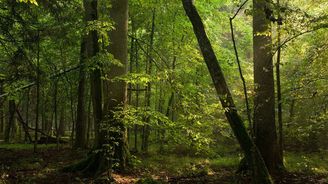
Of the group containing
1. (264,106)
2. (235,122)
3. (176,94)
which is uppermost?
(176,94)

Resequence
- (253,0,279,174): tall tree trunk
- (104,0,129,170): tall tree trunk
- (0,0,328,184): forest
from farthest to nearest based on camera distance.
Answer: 1. (104,0,129,170): tall tree trunk
2. (253,0,279,174): tall tree trunk
3. (0,0,328,184): forest

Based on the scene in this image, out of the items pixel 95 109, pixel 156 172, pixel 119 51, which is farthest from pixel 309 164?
pixel 95 109

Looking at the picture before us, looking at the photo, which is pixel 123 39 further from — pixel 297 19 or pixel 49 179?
pixel 297 19

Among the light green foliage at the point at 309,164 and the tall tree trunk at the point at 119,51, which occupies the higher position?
the tall tree trunk at the point at 119,51

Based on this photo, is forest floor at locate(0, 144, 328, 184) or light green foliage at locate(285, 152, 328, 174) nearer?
forest floor at locate(0, 144, 328, 184)

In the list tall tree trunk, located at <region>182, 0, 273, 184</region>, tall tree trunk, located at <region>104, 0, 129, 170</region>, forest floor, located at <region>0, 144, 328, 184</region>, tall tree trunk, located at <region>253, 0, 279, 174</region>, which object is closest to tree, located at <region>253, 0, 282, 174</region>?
tall tree trunk, located at <region>253, 0, 279, 174</region>

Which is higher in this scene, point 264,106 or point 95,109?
point 264,106

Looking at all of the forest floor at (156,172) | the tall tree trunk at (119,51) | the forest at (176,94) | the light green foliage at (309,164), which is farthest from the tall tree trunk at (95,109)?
the light green foliage at (309,164)

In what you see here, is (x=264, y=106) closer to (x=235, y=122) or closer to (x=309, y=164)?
(x=235, y=122)

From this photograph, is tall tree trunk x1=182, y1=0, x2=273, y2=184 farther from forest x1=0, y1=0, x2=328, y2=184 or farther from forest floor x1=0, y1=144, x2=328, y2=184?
forest floor x1=0, y1=144, x2=328, y2=184

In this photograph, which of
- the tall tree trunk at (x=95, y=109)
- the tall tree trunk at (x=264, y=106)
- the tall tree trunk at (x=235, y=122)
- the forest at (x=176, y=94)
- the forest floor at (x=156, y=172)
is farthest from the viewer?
the tall tree trunk at (x=264, y=106)

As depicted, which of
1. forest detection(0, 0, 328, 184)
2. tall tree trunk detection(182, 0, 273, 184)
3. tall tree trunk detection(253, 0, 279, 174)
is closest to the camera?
tall tree trunk detection(182, 0, 273, 184)

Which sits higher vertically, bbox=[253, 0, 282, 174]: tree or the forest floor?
bbox=[253, 0, 282, 174]: tree

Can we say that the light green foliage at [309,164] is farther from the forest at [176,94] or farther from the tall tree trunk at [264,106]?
the tall tree trunk at [264,106]
